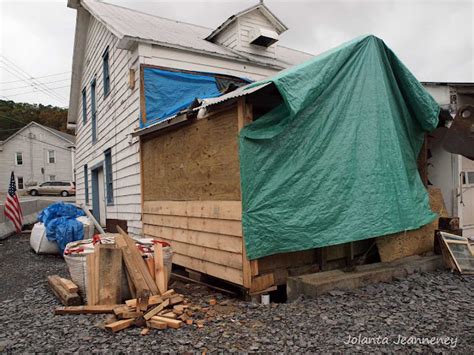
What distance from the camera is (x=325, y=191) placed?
14.4 feet

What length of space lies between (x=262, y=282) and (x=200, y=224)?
1312mm

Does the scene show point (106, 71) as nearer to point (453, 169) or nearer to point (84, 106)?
point (84, 106)

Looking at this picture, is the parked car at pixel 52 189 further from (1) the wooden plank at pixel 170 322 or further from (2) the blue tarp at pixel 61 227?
(1) the wooden plank at pixel 170 322

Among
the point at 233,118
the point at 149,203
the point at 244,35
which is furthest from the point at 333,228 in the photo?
A: the point at 244,35

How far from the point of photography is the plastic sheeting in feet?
23.3

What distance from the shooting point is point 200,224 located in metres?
5.09

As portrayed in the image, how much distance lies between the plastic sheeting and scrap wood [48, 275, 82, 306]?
3452mm

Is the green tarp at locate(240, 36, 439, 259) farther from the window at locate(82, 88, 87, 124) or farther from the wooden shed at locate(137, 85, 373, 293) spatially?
the window at locate(82, 88, 87, 124)

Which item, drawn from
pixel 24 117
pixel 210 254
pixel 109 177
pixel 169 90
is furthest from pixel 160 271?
pixel 24 117

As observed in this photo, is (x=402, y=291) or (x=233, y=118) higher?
(x=233, y=118)

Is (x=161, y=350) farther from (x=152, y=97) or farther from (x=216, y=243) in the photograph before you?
(x=152, y=97)

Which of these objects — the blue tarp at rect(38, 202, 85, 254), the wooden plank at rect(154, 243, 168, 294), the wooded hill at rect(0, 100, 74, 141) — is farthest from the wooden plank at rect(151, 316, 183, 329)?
the wooded hill at rect(0, 100, 74, 141)

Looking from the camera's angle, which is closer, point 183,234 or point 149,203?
point 183,234

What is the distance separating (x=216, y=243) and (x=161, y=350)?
1.89 meters
